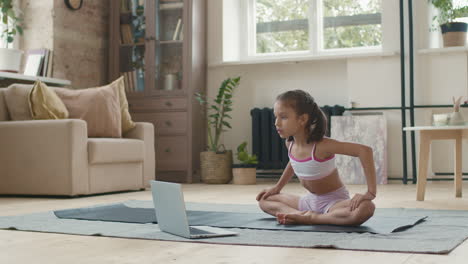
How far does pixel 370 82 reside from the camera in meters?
5.29

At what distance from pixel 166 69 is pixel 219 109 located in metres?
0.63

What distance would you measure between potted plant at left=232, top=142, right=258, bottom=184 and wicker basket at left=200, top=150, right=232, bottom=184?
0.40ft

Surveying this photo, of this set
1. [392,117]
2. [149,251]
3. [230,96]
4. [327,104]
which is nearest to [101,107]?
[230,96]

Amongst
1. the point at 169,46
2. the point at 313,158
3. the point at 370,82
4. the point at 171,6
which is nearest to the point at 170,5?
the point at 171,6

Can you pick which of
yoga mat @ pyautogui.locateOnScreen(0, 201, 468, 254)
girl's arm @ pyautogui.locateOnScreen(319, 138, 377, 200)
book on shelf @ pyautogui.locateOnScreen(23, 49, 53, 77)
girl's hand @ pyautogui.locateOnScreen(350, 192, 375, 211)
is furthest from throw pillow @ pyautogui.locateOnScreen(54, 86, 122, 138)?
girl's hand @ pyautogui.locateOnScreen(350, 192, 375, 211)

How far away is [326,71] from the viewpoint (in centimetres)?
555

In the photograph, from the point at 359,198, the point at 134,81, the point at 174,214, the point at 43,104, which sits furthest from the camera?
the point at 134,81

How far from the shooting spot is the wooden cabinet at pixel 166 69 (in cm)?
559

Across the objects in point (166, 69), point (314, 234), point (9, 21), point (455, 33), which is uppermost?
point (9, 21)

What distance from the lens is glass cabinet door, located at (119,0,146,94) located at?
5797 millimetres

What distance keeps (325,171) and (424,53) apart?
132 inches

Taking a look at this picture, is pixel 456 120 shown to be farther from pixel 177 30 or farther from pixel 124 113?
pixel 177 30

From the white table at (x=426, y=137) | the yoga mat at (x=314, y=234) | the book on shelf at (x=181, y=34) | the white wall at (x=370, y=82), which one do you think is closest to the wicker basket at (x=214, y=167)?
the white wall at (x=370, y=82)

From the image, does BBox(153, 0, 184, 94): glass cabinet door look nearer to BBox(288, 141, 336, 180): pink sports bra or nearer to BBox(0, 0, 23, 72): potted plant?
BBox(0, 0, 23, 72): potted plant
